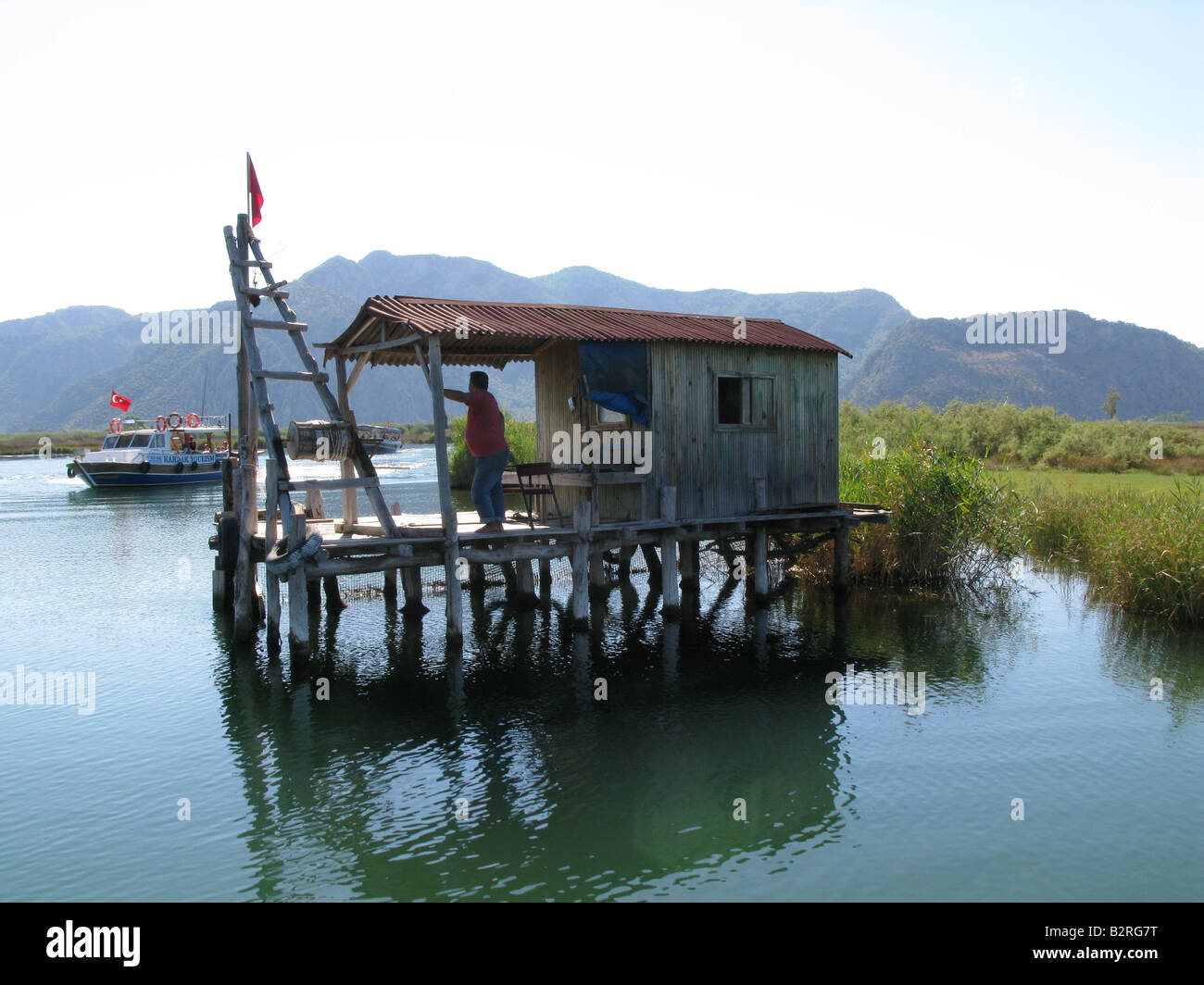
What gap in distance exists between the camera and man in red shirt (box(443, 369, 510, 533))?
14.4m

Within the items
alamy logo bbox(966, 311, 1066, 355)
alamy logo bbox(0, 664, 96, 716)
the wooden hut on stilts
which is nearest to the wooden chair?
the wooden hut on stilts

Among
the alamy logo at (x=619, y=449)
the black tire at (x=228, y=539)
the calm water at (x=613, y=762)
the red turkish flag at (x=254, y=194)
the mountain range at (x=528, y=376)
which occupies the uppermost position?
the mountain range at (x=528, y=376)

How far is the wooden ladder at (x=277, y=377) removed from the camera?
1349 cm

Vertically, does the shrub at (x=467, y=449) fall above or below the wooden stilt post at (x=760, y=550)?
above

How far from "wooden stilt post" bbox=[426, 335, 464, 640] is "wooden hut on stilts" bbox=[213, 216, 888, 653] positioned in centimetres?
3

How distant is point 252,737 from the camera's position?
1170cm

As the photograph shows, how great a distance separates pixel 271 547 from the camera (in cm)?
1409

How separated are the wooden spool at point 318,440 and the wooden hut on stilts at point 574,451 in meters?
0.03

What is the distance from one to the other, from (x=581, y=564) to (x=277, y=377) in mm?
5486

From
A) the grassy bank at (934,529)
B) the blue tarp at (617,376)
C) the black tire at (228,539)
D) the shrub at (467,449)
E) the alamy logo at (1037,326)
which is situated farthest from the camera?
the alamy logo at (1037,326)

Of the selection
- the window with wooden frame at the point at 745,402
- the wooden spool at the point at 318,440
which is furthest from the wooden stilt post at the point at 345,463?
the window with wooden frame at the point at 745,402

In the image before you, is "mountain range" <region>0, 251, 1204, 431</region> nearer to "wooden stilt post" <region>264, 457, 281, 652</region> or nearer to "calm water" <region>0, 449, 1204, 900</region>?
"calm water" <region>0, 449, 1204, 900</region>

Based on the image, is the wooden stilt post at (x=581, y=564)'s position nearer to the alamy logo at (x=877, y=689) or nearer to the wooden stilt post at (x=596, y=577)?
the wooden stilt post at (x=596, y=577)
